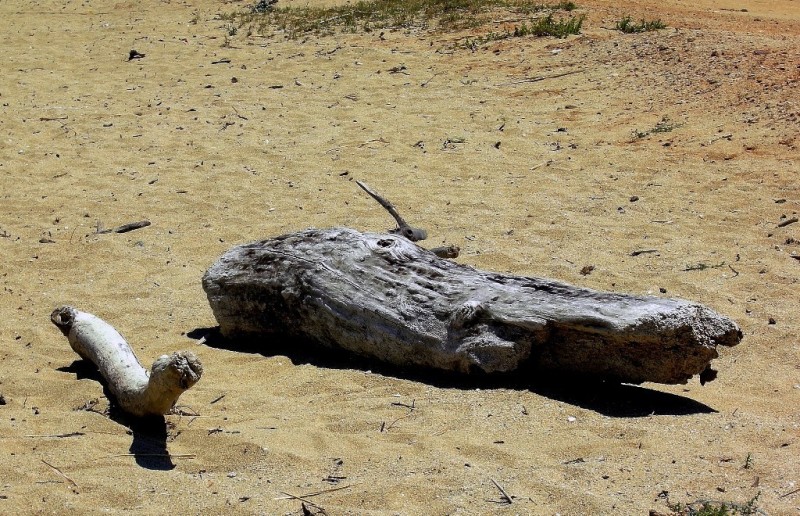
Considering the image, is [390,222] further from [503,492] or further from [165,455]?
[503,492]

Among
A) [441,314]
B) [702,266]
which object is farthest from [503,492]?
[702,266]

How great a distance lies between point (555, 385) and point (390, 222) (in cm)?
304

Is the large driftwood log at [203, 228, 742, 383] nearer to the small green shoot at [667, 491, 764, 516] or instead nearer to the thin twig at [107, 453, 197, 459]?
the small green shoot at [667, 491, 764, 516]

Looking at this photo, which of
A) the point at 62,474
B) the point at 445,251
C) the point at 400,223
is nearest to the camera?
the point at 62,474

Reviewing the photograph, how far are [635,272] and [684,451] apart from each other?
8.16 ft

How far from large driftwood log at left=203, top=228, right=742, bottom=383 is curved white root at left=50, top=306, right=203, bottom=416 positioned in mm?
708

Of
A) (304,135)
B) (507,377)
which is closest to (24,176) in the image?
(304,135)

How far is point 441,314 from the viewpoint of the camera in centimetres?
487

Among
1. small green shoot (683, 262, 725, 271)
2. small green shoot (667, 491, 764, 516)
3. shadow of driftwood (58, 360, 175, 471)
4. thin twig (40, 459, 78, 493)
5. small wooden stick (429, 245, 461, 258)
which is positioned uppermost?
small wooden stick (429, 245, 461, 258)

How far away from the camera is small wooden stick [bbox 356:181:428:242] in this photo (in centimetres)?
611

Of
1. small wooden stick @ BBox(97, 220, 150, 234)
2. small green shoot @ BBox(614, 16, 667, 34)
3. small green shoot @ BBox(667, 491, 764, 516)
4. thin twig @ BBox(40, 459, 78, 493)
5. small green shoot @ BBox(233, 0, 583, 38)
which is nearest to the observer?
small green shoot @ BBox(667, 491, 764, 516)

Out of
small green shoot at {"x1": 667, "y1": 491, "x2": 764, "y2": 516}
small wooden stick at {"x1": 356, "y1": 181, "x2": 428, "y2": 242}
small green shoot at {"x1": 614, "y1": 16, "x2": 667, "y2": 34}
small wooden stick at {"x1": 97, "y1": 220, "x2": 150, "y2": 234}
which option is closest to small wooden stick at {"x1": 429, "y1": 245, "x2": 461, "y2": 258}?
small wooden stick at {"x1": 356, "y1": 181, "x2": 428, "y2": 242}

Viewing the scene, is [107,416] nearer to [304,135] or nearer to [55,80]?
[304,135]

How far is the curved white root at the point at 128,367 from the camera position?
13.6 ft
